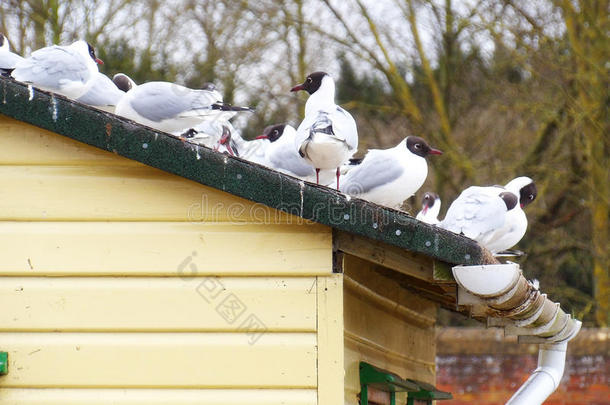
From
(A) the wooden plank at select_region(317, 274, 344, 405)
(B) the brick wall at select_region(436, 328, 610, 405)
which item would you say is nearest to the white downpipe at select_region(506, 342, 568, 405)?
(A) the wooden plank at select_region(317, 274, 344, 405)

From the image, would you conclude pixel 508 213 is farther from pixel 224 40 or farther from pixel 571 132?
pixel 224 40

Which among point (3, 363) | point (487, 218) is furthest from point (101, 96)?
point (487, 218)

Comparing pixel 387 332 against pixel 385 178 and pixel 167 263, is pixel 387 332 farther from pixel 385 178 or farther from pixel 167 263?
pixel 167 263

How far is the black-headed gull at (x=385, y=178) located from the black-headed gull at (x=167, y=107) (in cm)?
75

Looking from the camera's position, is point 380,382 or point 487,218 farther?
point 487,218

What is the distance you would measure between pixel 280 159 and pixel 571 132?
810 centimetres

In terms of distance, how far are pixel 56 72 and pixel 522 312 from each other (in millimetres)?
2397

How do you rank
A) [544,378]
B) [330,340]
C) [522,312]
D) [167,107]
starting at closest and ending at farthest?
[330,340]
[522,312]
[167,107]
[544,378]

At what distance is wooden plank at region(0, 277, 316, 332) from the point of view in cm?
404

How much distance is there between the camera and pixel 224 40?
51.8ft

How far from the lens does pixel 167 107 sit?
16.1 ft

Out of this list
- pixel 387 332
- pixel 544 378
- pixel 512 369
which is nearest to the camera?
pixel 387 332

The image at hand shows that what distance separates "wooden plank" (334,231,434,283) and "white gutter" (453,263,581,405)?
0.17 metres

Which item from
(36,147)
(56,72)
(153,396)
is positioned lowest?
(153,396)
